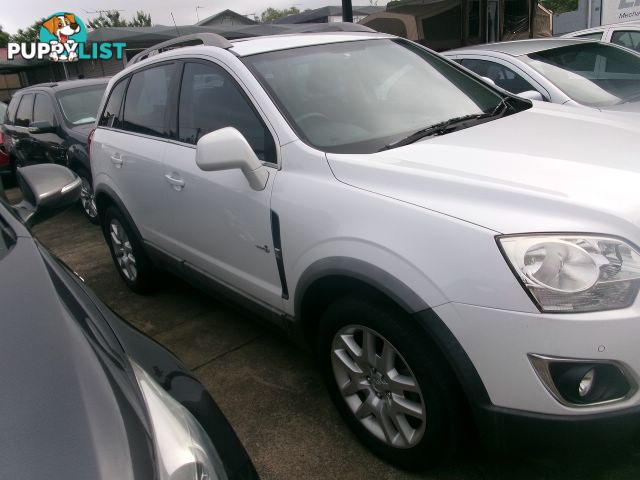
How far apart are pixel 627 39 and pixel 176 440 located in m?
8.22

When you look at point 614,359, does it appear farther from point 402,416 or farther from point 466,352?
point 402,416

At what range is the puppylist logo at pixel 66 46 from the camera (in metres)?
22.1

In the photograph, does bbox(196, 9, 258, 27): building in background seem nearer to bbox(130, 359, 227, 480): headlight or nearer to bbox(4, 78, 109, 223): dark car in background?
bbox(4, 78, 109, 223): dark car in background

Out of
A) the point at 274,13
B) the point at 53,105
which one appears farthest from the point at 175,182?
the point at 274,13

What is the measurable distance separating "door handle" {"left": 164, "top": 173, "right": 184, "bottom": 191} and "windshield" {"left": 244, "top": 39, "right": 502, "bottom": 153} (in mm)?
757

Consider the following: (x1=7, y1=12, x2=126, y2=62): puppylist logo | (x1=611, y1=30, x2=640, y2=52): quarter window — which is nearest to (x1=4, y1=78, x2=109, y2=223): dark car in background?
(x1=611, y1=30, x2=640, y2=52): quarter window

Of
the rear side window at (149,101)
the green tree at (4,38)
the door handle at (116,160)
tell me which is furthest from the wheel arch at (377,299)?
the green tree at (4,38)

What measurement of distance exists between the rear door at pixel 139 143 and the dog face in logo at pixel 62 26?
23.0 metres

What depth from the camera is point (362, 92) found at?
2650mm

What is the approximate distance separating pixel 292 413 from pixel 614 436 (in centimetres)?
144

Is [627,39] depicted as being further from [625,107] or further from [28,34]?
[28,34]

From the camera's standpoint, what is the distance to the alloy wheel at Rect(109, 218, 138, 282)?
13.4 feet

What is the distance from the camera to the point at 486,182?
71.1 inches

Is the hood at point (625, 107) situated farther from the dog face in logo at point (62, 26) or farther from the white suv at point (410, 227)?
the dog face in logo at point (62, 26)
